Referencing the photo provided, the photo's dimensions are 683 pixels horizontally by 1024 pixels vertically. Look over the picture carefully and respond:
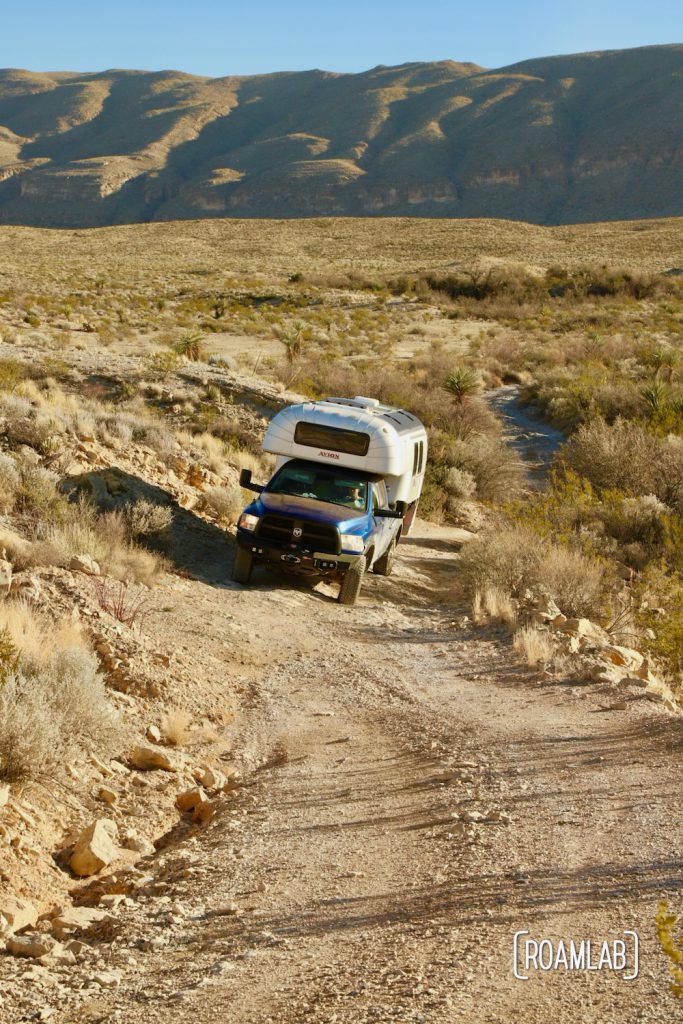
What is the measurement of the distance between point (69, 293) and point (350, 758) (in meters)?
40.5

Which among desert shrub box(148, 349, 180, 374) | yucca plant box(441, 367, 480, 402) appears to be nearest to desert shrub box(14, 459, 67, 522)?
desert shrub box(148, 349, 180, 374)

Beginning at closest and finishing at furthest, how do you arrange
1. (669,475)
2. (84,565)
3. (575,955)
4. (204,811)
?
(575,955) → (204,811) → (84,565) → (669,475)

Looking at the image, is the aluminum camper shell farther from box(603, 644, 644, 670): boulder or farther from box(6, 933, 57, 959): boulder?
box(6, 933, 57, 959): boulder

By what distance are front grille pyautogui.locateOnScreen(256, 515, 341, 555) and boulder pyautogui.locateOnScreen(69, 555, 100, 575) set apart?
6.74 ft

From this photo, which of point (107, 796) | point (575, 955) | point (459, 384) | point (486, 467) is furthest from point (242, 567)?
point (459, 384)

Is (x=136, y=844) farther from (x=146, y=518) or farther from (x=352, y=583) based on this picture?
(x=146, y=518)

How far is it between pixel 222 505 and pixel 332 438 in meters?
2.78

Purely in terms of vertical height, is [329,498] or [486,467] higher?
[329,498]

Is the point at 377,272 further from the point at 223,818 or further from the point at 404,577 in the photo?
the point at 223,818

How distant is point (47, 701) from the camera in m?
6.23

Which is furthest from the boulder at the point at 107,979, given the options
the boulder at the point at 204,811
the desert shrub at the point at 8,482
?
the desert shrub at the point at 8,482

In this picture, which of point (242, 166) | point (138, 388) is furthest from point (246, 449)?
point (242, 166)

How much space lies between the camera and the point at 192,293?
50.7 m

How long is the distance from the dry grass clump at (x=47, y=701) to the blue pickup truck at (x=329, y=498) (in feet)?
12.0
